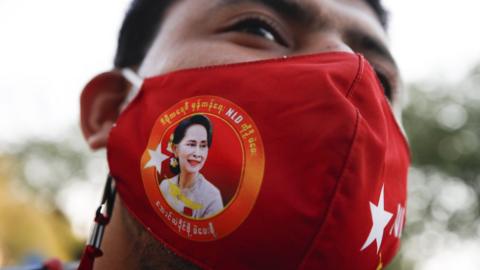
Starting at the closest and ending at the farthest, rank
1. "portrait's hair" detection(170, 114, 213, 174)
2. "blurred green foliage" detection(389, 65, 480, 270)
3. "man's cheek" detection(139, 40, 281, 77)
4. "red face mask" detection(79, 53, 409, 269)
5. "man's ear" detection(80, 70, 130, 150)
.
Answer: "red face mask" detection(79, 53, 409, 269) < "portrait's hair" detection(170, 114, 213, 174) < "man's cheek" detection(139, 40, 281, 77) < "man's ear" detection(80, 70, 130, 150) < "blurred green foliage" detection(389, 65, 480, 270)

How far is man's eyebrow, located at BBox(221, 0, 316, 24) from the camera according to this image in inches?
58.8

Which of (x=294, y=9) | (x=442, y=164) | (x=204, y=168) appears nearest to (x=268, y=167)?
(x=204, y=168)

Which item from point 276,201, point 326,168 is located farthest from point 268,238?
point 326,168

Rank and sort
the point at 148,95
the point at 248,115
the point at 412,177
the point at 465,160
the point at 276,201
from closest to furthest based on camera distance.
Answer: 1. the point at 276,201
2. the point at 248,115
3. the point at 148,95
4. the point at 465,160
5. the point at 412,177

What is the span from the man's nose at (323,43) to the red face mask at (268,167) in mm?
127

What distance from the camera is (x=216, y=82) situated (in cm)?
124

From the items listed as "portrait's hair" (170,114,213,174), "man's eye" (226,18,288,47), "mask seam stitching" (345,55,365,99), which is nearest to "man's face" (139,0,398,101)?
"man's eye" (226,18,288,47)

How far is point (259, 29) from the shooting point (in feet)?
4.93

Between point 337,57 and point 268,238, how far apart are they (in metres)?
0.55

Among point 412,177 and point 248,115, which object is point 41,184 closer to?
point 412,177

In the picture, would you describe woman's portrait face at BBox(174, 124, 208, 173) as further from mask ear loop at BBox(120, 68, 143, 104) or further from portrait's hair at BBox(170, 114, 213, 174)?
mask ear loop at BBox(120, 68, 143, 104)

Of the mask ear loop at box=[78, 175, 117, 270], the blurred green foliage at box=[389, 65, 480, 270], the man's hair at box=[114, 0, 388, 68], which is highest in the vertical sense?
the man's hair at box=[114, 0, 388, 68]

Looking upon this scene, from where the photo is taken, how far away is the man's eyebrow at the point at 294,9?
1.49 m

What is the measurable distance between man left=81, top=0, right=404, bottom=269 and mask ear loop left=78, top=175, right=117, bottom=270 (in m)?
0.04
